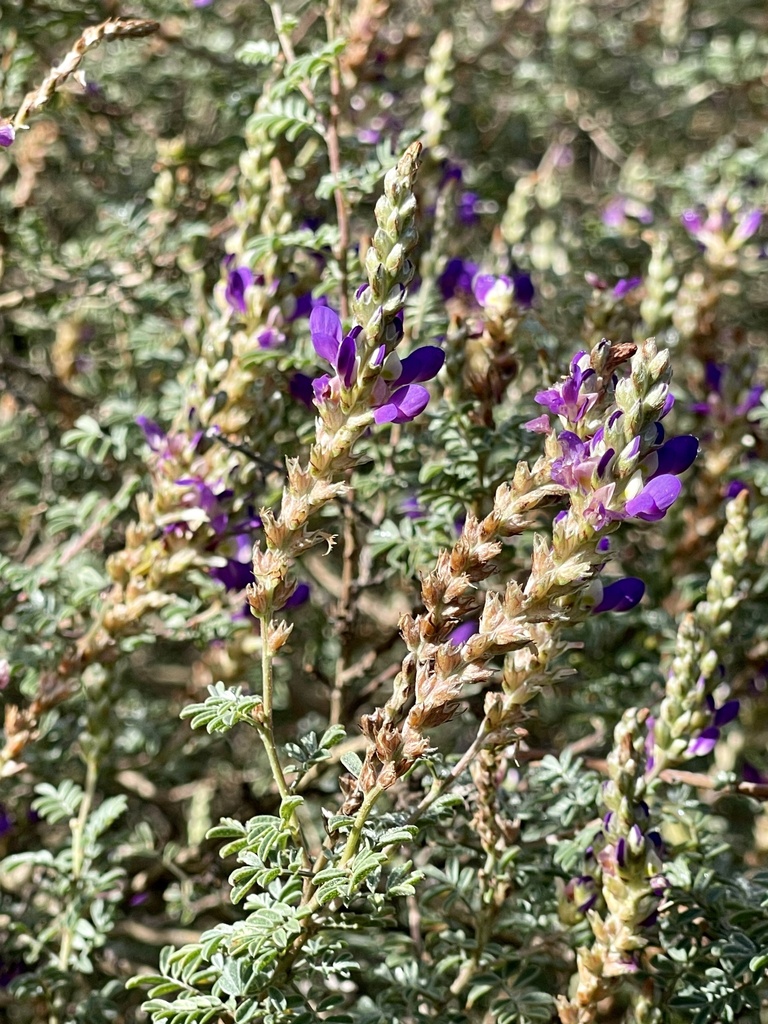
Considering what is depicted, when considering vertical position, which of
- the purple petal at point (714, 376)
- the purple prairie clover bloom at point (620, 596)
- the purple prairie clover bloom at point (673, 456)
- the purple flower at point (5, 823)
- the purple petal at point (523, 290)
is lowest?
the purple flower at point (5, 823)

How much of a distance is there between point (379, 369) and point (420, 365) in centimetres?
10

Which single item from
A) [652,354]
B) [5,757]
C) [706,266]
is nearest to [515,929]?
[5,757]

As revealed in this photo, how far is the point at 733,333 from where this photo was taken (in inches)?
96.7

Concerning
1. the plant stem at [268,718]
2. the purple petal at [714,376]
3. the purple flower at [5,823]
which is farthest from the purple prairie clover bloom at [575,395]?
the purple flower at [5,823]

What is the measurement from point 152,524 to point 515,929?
2.94 ft

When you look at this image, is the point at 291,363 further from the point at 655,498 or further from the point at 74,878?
the point at 74,878

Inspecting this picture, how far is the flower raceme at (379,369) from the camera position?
1.19 m

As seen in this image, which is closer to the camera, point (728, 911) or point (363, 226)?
point (728, 911)

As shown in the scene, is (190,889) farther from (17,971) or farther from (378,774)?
(378,774)

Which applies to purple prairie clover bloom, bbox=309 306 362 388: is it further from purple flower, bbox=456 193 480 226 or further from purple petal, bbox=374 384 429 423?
purple flower, bbox=456 193 480 226

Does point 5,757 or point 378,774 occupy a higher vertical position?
point 378,774

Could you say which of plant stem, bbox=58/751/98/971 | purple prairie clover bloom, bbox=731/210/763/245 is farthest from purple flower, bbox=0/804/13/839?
purple prairie clover bloom, bbox=731/210/763/245

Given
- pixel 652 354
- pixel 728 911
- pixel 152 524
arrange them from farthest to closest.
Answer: pixel 152 524
pixel 728 911
pixel 652 354

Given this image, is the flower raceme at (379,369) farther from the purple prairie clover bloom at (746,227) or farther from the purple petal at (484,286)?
the purple prairie clover bloom at (746,227)
